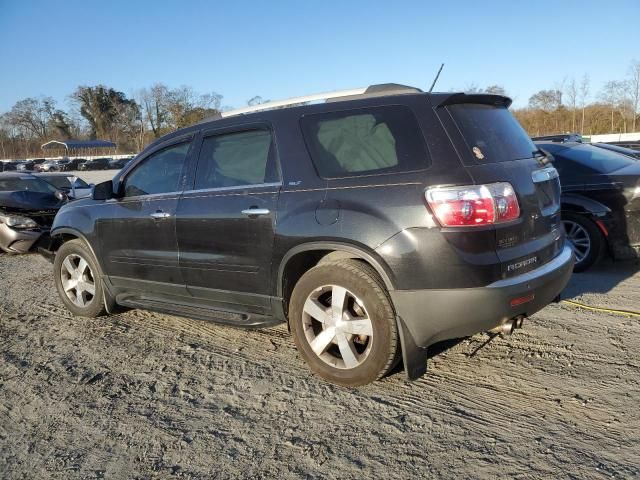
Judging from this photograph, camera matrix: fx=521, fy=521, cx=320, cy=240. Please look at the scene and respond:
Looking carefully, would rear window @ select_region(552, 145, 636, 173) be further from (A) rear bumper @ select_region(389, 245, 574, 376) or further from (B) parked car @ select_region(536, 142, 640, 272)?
(A) rear bumper @ select_region(389, 245, 574, 376)

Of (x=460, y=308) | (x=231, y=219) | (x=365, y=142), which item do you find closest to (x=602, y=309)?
(x=460, y=308)

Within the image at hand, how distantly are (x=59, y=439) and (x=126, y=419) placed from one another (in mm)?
360

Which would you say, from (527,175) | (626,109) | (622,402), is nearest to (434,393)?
(622,402)

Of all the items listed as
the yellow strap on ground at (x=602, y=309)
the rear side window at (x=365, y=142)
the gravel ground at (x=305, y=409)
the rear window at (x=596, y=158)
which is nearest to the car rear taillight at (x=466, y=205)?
the rear side window at (x=365, y=142)

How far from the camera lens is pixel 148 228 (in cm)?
436

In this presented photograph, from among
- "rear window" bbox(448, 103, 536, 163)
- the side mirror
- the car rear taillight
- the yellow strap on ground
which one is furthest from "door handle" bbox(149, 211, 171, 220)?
the yellow strap on ground

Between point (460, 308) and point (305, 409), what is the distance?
1.09m

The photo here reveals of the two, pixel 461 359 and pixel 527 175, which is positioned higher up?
pixel 527 175

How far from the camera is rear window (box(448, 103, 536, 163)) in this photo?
3158mm

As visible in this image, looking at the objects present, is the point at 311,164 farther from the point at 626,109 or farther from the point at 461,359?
the point at 626,109

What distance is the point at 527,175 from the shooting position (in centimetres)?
326

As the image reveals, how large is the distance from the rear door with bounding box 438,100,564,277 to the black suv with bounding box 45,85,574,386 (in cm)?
1

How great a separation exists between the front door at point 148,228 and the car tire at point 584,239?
173 inches

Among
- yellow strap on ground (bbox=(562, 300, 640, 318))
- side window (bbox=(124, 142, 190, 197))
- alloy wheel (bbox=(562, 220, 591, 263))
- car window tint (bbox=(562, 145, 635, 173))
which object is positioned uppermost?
side window (bbox=(124, 142, 190, 197))
